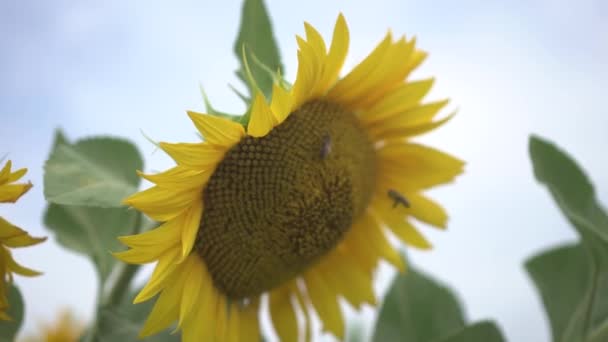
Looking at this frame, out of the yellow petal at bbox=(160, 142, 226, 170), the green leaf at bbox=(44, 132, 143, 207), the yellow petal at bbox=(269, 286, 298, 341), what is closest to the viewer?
the yellow petal at bbox=(160, 142, 226, 170)

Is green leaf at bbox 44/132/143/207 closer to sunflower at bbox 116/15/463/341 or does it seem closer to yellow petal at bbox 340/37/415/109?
sunflower at bbox 116/15/463/341

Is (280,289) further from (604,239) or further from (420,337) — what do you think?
Result: (604,239)

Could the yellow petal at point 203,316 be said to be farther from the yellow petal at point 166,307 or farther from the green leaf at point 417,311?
the green leaf at point 417,311

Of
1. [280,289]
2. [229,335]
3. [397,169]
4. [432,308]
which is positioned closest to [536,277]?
[432,308]

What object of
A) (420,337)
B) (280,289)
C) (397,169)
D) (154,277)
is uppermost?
(397,169)

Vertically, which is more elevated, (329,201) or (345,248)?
(329,201)

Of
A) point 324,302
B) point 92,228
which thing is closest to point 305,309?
point 324,302

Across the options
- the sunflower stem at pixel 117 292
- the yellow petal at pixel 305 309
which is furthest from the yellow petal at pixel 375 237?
the sunflower stem at pixel 117 292

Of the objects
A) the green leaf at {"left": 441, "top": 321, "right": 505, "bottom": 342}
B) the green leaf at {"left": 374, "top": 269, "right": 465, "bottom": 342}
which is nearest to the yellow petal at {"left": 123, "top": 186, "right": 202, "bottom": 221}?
the green leaf at {"left": 441, "top": 321, "right": 505, "bottom": 342}
